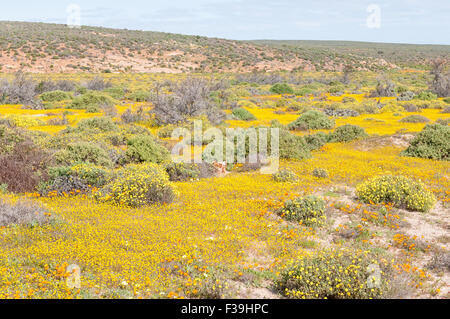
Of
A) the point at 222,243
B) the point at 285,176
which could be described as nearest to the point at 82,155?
the point at 285,176

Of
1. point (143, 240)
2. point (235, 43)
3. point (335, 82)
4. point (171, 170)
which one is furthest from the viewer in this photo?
point (235, 43)

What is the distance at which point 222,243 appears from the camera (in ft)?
23.2

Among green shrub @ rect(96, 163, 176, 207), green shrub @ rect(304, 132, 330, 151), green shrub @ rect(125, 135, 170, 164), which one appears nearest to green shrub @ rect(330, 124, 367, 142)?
green shrub @ rect(304, 132, 330, 151)

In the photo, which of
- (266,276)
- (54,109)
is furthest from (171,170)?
(54,109)

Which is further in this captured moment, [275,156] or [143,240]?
[275,156]

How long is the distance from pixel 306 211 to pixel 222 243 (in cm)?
232

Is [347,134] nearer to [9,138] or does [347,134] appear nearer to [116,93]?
[9,138]

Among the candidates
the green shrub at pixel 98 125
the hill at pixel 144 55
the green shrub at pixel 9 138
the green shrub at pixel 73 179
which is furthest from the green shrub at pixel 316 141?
the hill at pixel 144 55

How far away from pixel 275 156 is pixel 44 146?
7.88m

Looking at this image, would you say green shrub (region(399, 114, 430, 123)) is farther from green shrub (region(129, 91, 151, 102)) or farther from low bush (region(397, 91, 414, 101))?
green shrub (region(129, 91, 151, 102))

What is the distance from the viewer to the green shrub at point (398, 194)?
364 inches

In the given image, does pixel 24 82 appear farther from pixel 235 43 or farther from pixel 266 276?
pixel 235 43

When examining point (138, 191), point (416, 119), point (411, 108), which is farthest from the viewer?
point (411, 108)

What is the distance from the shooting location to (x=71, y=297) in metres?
4.91
